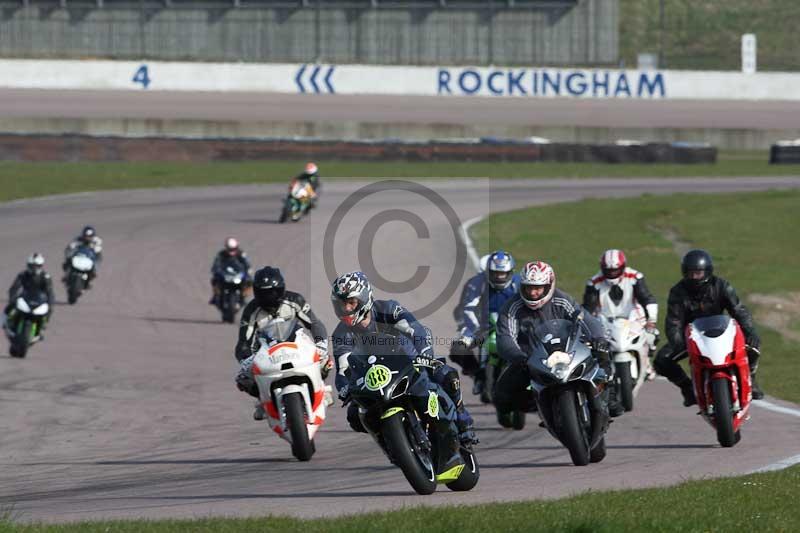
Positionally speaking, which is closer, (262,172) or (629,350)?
(629,350)

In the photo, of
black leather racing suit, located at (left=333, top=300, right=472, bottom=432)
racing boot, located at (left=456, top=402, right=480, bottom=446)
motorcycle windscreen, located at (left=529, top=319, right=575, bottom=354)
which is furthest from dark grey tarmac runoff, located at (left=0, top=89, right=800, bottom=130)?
racing boot, located at (left=456, top=402, right=480, bottom=446)

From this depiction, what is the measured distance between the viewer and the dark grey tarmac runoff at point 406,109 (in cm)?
5253

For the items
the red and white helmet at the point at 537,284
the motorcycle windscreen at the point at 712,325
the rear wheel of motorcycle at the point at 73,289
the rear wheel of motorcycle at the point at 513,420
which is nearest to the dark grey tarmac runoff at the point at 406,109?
the rear wheel of motorcycle at the point at 73,289

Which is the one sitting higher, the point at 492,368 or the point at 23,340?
the point at 492,368

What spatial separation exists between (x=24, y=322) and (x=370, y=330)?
1068 cm

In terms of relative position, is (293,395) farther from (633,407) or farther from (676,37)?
(676,37)

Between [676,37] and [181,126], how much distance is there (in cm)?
2376

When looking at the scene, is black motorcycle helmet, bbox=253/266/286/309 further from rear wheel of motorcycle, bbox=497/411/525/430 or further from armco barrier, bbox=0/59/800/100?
armco barrier, bbox=0/59/800/100

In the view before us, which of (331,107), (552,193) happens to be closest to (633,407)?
(552,193)

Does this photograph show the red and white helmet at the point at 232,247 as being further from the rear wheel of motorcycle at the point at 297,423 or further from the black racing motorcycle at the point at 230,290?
the rear wheel of motorcycle at the point at 297,423

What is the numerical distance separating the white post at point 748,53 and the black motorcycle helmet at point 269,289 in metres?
48.3

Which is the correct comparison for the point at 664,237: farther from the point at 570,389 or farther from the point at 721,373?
the point at 570,389

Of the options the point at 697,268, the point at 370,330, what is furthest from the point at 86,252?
the point at 370,330

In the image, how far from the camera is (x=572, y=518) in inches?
326
